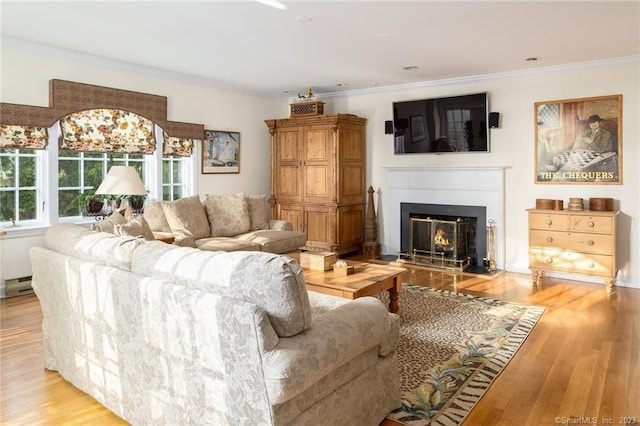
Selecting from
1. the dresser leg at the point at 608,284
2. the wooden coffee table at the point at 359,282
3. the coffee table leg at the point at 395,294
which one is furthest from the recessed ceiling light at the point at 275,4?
the dresser leg at the point at 608,284

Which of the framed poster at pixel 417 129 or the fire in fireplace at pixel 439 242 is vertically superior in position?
the framed poster at pixel 417 129

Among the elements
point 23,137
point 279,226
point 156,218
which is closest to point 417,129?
point 279,226

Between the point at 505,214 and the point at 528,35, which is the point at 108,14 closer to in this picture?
the point at 528,35

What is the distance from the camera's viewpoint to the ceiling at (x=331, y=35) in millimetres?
3588

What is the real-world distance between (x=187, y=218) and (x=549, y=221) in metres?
4.11

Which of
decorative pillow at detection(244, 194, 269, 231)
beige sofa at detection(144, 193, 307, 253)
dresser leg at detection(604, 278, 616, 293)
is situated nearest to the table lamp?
beige sofa at detection(144, 193, 307, 253)

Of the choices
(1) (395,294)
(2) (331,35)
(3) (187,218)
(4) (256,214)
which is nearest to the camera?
(1) (395,294)

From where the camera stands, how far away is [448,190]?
20.9 ft

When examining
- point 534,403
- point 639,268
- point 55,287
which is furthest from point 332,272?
point 639,268

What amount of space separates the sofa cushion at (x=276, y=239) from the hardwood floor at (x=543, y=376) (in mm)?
2237

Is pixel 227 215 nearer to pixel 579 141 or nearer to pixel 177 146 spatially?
pixel 177 146

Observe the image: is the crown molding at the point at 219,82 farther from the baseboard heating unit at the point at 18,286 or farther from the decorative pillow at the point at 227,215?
the baseboard heating unit at the point at 18,286

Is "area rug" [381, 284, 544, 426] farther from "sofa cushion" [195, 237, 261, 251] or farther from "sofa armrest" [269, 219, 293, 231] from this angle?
"sofa armrest" [269, 219, 293, 231]

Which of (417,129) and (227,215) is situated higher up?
(417,129)
